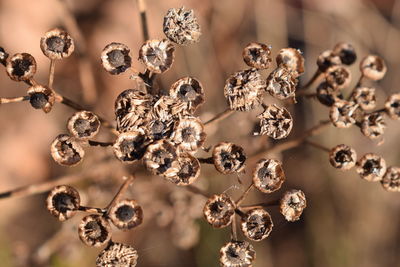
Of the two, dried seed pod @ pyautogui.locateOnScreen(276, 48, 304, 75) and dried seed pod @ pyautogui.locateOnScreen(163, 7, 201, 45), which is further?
dried seed pod @ pyautogui.locateOnScreen(276, 48, 304, 75)

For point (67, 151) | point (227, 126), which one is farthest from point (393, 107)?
point (67, 151)

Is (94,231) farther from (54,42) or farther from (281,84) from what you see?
(281,84)

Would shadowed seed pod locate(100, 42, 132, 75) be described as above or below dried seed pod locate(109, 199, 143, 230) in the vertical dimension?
above

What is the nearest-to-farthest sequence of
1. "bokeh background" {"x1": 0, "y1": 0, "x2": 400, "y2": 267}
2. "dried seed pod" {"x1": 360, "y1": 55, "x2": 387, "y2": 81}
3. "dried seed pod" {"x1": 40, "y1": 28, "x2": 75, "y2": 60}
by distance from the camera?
"dried seed pod" {"x1": 40, "y1": 28, "x2": 75, "y2": 60}, "dried seed pod" {"x1": 360, "y1": 55, "x2": 387, "y2": 81}, "bokeh background" {"x1": 0, "y1": 0, "x2": 400, "y2": 267}

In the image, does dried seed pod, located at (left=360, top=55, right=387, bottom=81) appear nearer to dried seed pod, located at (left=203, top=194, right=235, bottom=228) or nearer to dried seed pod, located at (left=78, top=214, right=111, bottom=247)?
dried seed pod, located at (left=203, top=194, right=235, bottom=228)

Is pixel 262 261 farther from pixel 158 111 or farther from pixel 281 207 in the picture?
pixel 158 111

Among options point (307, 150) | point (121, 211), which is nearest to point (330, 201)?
point (307, 150)

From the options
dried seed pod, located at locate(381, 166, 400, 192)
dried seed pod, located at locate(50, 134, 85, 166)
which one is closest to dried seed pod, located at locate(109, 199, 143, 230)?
dried seed pod, located at locate(50, 134, 85, 166)
